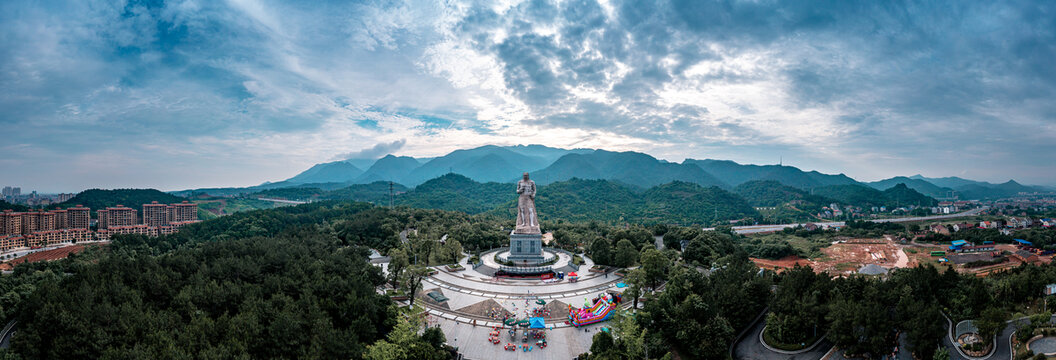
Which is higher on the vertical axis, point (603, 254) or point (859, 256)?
point (603, 254)

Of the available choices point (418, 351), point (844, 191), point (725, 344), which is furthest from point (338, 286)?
Result: point (844, 191)

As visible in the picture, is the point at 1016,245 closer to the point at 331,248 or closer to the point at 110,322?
the point at 331,248

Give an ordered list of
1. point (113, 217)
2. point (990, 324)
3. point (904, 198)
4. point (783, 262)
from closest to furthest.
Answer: point (990, 324), point (783, 262), point (113, 217), point (904, 198)

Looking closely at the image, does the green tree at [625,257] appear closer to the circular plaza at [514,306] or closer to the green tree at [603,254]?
the green tree at [603,254]

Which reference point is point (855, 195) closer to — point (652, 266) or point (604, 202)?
point (604, 202)

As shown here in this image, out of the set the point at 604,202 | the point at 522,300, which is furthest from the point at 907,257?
the point at 604,202

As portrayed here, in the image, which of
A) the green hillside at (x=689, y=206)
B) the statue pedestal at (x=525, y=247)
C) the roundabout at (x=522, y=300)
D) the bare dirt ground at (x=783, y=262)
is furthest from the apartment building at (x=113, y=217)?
the bare dirt ground at (x=783, y=262)
